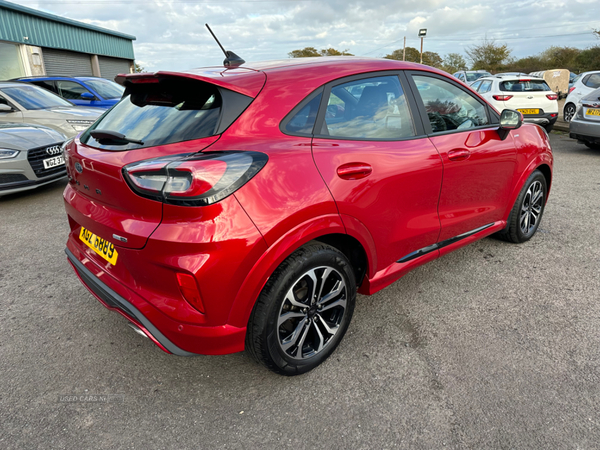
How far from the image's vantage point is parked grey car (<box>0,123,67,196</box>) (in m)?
5.40

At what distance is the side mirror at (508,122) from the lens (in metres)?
3.15

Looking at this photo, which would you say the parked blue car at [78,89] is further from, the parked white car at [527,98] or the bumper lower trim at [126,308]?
the parked white car at [527,98]

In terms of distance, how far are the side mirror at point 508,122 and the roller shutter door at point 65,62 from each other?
80.8ft

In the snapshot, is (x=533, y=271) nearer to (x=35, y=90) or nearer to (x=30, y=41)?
(x=35, y=90)

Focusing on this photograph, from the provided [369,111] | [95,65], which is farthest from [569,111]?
[95,65]

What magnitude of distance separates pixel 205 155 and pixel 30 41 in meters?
23.9

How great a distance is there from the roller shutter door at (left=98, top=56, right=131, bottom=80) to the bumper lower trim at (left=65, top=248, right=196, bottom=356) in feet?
95.1

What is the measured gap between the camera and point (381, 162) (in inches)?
92.4

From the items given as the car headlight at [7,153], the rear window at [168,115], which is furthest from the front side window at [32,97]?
the rear window at [168,115]

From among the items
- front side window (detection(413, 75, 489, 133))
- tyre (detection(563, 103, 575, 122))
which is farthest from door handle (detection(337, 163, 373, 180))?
tyre (detection(563, 103, 575, 122))

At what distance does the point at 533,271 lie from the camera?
3.40 meters

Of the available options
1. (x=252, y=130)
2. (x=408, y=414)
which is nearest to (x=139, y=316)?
(x=252, y=130)

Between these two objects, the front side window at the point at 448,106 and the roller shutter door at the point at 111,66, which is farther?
the roller shutter door at the point at 111,66

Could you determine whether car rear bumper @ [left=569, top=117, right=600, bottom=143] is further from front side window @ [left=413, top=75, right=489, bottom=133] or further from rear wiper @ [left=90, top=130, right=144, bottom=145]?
rear wiper @ [left=90, top=130, right=144, bottom=145]
